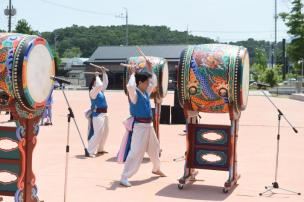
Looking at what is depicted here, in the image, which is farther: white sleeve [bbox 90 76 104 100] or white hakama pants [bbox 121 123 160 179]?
white sleeve [bbox 90 76 104 100]

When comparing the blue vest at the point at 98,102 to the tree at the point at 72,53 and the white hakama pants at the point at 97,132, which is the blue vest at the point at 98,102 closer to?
the white hakama pants at the point at 97,132

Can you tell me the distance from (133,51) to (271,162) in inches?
2104

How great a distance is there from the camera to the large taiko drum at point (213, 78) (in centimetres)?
773

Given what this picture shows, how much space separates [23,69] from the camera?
5754 millimetres

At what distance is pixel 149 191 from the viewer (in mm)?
8047

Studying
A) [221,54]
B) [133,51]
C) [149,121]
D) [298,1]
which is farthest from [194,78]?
[133,51]

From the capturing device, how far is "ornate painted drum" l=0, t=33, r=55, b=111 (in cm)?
574

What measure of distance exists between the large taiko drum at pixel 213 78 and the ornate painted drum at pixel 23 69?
265 centimetres

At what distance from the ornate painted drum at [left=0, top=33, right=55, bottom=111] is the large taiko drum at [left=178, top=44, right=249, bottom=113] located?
A: 2645 millimetres

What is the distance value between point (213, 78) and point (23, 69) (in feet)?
10.7

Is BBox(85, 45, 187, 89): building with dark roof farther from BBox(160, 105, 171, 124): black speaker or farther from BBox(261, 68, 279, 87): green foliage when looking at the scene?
BBox(160, 105, 171, 124): black speaker

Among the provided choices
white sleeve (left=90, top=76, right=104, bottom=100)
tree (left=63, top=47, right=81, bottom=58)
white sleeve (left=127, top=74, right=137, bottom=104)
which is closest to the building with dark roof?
white sleeve (left=90, top=76, right=104, bottom=100)

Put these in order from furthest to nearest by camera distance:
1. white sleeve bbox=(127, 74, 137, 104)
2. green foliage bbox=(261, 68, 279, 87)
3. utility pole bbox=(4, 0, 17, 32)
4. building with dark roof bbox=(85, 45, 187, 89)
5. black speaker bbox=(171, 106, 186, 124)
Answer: building with dark roof bbox=(85, 45, 187, 89)
green foliage bbox=(261, 68, 279, 87)
utility pole bbox=(4, 0, 17, 32)
black speaker bbox=(171, 106, 186, 124)
white sleeve bbox=(127, 74, 137, 104)

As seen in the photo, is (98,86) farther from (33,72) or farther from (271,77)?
(271,77)
